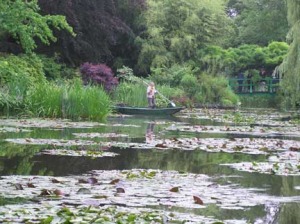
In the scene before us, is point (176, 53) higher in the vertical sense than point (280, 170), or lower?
higher

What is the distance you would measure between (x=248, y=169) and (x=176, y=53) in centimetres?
2710

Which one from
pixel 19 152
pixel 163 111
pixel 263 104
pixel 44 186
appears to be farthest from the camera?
pixel 263 104

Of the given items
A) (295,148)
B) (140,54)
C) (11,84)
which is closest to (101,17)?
(140,54)

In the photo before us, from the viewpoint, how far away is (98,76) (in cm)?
2658

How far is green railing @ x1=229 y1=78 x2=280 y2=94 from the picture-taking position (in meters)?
39.9

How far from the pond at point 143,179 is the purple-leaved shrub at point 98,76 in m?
14.0

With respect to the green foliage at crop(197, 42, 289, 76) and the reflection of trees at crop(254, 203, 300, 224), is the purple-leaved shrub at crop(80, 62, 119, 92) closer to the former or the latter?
the green foliage at crop(197, 42, 289, 76)

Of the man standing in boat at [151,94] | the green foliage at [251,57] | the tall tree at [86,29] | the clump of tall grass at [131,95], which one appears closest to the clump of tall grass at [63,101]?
the man standing in boat at [151,94]

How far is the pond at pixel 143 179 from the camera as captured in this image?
4.98 meters

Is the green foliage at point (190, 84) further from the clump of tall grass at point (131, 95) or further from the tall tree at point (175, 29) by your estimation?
the clump of tall grass at point (131, 95)

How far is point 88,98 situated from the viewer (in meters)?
17.1

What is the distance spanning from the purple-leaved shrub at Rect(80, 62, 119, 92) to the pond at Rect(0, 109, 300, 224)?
46.0 ft

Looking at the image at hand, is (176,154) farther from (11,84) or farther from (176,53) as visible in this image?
(176,53)

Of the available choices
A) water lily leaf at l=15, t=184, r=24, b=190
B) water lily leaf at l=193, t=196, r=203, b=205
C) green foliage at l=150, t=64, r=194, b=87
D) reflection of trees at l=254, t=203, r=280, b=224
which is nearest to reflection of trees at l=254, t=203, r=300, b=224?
reflection of trees at l=254, t=203, r=280, b=224
